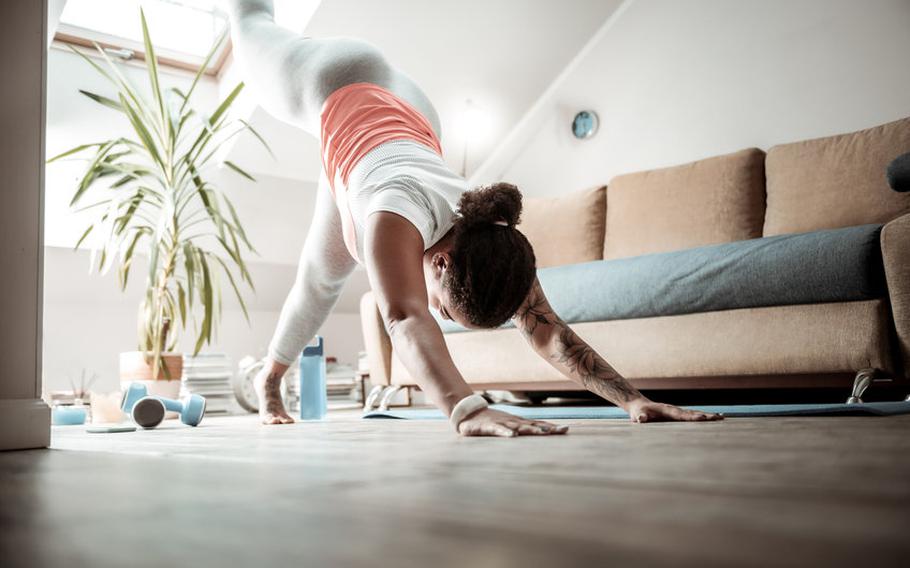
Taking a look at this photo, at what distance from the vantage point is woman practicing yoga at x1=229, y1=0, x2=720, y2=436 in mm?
1195

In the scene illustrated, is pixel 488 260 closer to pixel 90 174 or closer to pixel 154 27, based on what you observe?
pixel 90 174

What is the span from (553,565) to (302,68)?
1697mm

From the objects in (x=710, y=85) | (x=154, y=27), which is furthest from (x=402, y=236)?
(x=154, y=27)

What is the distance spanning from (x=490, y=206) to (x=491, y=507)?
3.06 ft

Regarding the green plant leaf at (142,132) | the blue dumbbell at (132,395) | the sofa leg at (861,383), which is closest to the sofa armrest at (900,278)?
the sofa leg at (861,383)

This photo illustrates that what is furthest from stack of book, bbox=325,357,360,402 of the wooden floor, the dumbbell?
the wooden floor

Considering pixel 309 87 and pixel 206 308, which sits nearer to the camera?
pixel 309 87

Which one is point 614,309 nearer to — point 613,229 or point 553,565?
point 613,229

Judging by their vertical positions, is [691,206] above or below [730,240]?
above

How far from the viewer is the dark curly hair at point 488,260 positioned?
1306 millimetres

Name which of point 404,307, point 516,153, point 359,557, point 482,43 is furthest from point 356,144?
point 516,153

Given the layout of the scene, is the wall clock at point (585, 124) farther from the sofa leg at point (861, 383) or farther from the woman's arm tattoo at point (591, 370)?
the woman's arm tattoo at point (591, 370)

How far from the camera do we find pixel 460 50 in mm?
4027

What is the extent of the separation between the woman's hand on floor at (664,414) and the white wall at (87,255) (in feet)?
10.00
